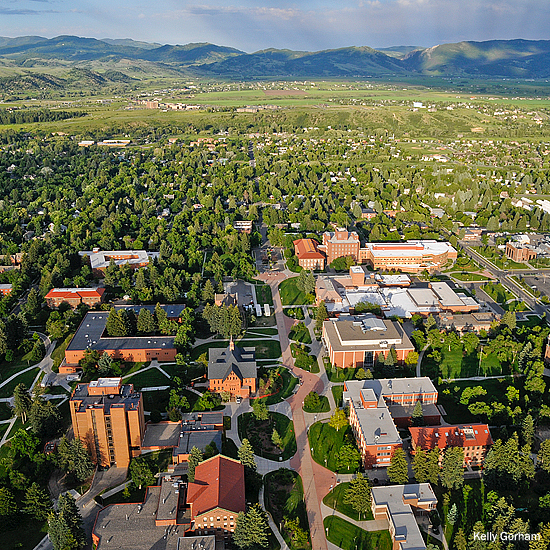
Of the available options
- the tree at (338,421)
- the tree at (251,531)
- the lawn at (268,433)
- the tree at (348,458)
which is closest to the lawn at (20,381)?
the lawn at (268,433)

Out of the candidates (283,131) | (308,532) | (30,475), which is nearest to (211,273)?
(30,475)

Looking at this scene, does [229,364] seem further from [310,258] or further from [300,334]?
[310,258]

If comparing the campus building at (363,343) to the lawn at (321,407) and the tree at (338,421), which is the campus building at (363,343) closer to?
the lawn at (321,407)

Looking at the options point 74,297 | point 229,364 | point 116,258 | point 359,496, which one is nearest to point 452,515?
point 359,496

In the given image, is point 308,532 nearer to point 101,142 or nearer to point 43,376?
point 43,376

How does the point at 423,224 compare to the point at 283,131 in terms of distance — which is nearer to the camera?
the point at 423,224

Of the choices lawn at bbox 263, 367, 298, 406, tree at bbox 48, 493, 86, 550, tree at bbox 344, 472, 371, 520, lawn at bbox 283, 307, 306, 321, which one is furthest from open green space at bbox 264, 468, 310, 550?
lawn at bbox 283, 307, 306, 321
